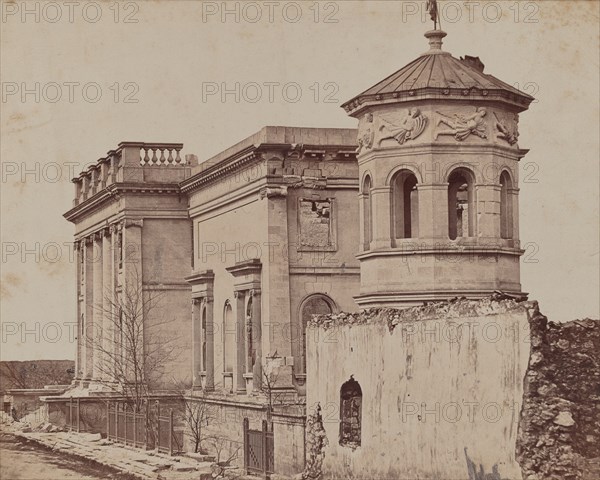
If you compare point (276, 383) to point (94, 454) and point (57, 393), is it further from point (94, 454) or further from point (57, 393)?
point (57, 393)

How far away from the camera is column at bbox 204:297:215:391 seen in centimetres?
4503

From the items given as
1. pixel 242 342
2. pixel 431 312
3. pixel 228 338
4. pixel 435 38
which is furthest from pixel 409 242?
pixel 228 338

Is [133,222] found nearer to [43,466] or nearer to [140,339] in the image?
[140,339]

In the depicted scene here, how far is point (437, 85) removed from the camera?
31.9 m

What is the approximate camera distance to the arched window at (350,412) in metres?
27.7

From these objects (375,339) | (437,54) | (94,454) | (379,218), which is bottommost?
(94,454)

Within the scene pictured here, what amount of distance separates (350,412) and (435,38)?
9.12 meters

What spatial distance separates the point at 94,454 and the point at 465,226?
10675 mm

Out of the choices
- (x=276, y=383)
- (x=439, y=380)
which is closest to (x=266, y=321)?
(x=276, y=383)

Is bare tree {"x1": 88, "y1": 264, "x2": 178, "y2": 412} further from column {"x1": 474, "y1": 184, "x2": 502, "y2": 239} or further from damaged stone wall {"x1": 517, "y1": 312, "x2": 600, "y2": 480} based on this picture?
damaged stone wall {"x1": 517, "y1": 312, "x2": 600, "y2": 480}

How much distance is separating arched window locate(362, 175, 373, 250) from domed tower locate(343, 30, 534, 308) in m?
0.02

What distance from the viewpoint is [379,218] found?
3212 cm

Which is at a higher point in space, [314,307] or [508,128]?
[508,128]

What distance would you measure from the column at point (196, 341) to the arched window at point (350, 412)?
60.9ft
